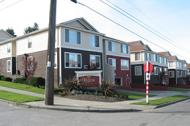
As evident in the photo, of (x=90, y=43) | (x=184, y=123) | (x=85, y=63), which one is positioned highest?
(x=90, y=43)

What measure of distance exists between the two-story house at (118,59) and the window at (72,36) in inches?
323

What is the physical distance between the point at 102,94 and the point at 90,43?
14836mm

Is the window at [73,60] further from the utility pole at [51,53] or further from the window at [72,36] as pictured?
the utility pole at [51,53]

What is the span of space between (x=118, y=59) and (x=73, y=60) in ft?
46.2

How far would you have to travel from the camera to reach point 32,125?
12.7 m

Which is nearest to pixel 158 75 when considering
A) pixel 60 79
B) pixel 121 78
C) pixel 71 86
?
pixel 121 78

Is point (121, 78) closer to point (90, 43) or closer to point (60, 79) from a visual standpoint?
point (90, 43)

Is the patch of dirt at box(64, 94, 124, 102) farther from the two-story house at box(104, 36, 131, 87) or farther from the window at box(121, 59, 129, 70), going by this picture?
the window at box(121, 59, 129, 70)

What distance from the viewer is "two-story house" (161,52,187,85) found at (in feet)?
284

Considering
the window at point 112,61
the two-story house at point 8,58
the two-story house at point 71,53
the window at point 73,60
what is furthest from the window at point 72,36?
the two-story house at point 8,58

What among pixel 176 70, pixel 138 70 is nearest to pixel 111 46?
pixel 138 70

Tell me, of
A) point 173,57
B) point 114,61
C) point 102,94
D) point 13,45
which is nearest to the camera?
point 102,94

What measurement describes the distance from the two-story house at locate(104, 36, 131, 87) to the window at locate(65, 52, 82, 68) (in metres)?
7.76

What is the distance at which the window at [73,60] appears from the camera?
124 feet
